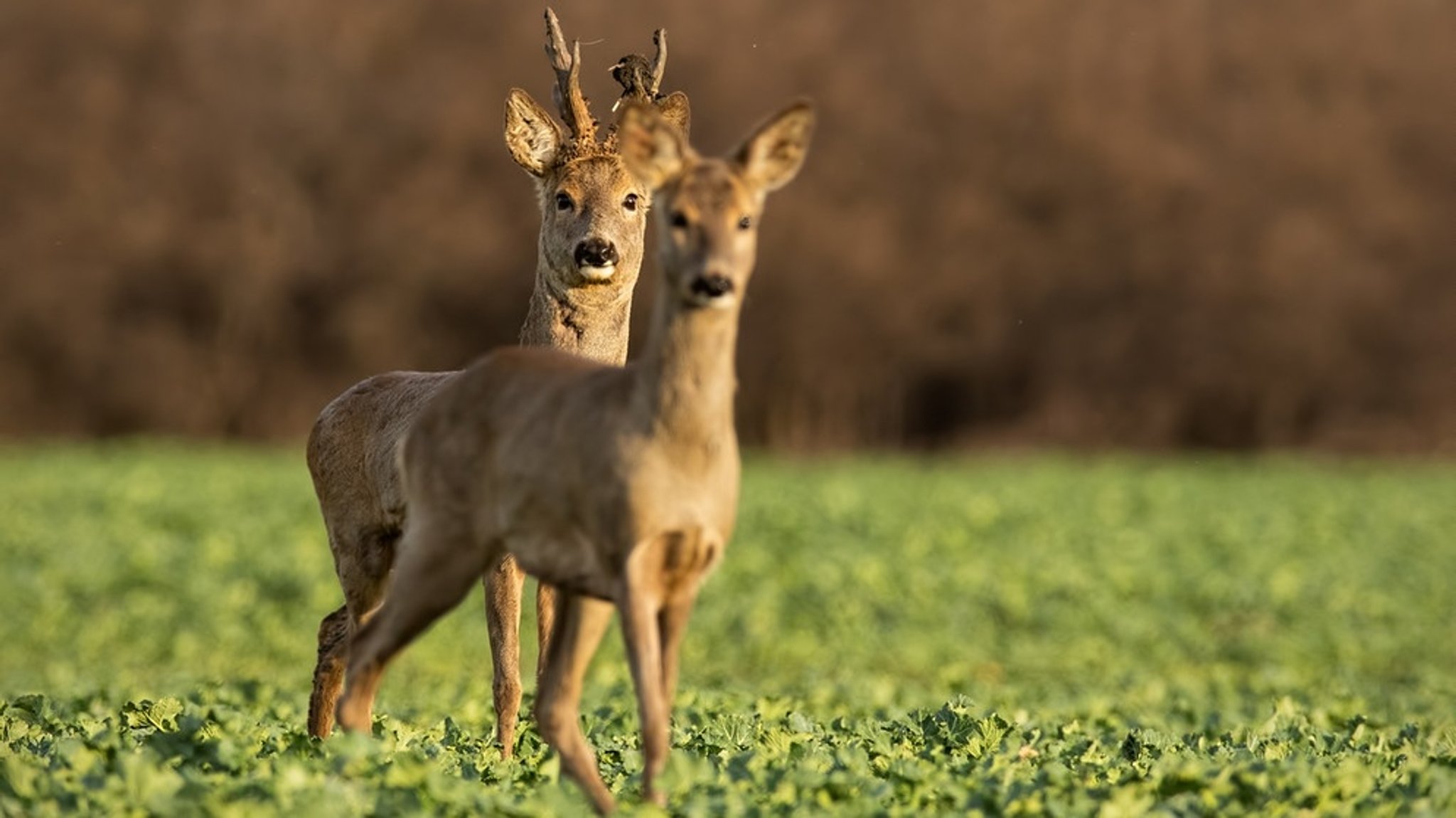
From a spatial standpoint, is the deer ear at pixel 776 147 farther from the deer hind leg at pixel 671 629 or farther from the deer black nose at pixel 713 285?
the deer hind leg at pixel 671 629

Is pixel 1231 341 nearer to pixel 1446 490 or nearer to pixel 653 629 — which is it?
pixel 1446 490

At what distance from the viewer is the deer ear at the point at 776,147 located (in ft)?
23.5

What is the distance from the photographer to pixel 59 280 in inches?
2288

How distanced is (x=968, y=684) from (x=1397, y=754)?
26.5 ft

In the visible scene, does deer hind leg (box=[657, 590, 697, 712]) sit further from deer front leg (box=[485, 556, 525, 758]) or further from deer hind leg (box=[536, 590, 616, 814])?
deer front leg (box=[485, 556, 525, 758])

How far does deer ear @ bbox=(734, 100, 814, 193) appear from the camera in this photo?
716cm

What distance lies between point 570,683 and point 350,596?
→ 200cm

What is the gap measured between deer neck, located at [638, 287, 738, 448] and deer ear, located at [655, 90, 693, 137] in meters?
3.29

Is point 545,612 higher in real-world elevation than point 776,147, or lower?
lower

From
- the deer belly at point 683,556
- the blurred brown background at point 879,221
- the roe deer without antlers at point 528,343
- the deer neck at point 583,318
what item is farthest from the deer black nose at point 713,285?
the blurred brown background at point 879,221

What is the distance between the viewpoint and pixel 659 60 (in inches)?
408

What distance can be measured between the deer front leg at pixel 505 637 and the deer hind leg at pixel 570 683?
5.94ft

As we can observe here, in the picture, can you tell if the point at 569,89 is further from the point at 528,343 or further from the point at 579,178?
the point at 528,343

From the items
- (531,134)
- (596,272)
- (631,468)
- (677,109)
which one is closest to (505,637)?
(596,272)
